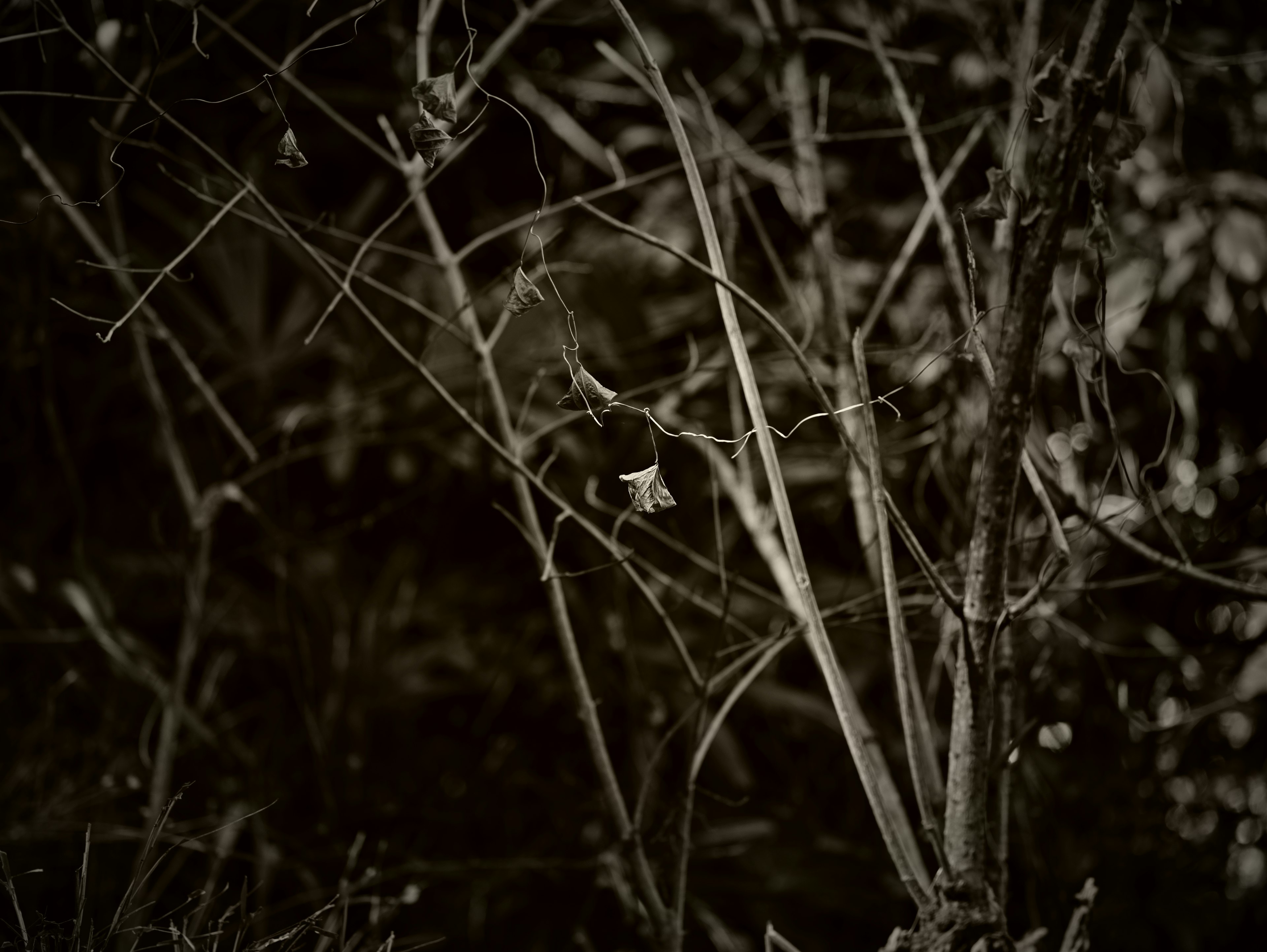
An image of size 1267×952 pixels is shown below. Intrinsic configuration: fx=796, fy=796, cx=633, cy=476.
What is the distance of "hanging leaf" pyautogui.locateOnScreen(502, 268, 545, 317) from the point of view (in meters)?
0.50

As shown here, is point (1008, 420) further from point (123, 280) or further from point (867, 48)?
point (123, 280)

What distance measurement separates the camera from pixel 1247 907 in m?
1.09

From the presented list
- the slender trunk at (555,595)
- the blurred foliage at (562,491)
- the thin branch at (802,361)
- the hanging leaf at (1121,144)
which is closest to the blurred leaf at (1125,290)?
the blurred foliage at (562,491)

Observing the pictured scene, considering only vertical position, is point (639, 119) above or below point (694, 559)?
above

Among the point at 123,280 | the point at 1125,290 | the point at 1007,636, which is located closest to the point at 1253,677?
the point at 1125,290

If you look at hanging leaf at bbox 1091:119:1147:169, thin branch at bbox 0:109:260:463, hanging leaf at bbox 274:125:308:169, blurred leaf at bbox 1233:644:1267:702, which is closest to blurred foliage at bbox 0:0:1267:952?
blurred leaf at bbox 1233:644:1267:702

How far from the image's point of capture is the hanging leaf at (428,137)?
0.49 meters

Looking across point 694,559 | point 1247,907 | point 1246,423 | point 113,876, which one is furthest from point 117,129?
point 1247,907

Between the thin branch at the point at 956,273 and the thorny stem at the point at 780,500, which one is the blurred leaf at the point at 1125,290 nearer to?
the thin branch at the point at 956,273

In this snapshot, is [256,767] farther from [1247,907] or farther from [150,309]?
[1247,907]

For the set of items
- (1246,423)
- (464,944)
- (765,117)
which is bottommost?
(464,944)

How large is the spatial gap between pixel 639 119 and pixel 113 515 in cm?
112

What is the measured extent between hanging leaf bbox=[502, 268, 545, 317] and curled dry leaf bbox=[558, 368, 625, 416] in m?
0.06

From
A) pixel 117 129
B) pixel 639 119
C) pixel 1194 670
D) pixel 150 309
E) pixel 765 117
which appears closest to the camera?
pixel 150 309
